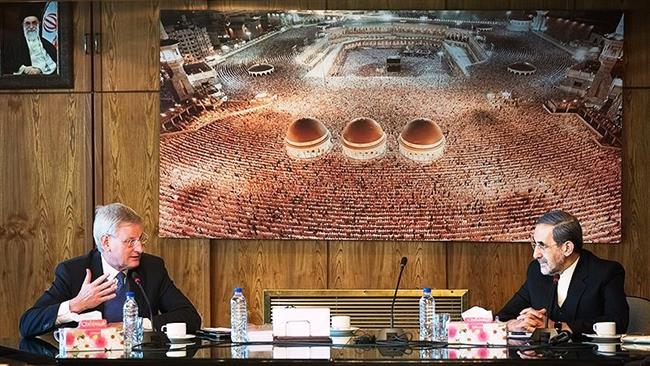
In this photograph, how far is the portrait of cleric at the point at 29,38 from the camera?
24.5 feet

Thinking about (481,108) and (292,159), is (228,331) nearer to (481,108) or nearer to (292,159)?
(292,159)

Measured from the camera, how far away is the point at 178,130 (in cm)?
737

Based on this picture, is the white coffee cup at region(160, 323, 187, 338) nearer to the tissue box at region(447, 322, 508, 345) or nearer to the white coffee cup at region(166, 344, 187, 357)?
the white coffee cup at region(166, 344, 187, 357)

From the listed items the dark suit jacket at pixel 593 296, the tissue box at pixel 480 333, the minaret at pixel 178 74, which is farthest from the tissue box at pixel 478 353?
the minaret at pixel 178 74

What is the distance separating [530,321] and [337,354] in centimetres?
118

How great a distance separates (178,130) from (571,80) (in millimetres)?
2407

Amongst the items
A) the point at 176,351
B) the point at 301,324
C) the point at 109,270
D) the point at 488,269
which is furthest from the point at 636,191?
the point at 176,351

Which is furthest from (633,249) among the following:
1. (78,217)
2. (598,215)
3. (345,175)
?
(78,217)

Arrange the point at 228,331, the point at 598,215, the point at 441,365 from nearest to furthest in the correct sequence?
1. the point at 441,365
2. the point at 228,331
3. the point at 598,215

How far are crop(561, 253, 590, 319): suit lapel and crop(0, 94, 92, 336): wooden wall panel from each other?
123 inches

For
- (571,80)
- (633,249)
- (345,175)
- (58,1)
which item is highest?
(58,1)

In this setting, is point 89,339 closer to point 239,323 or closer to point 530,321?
point 239,323

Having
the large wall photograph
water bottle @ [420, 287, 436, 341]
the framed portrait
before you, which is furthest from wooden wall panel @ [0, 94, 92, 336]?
water bottle @ [420, 287, 436, 341]

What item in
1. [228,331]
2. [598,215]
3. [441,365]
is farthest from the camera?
[598,215]
